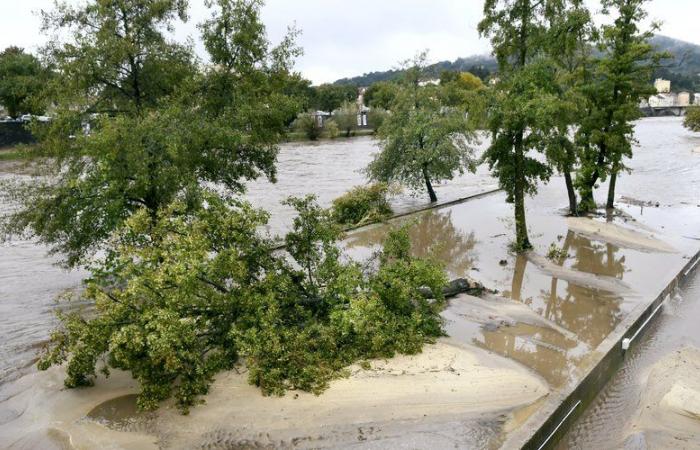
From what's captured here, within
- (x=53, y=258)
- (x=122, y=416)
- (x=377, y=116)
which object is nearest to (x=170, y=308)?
(x=122, y=416)

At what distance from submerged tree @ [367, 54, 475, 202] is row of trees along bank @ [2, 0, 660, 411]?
682cm

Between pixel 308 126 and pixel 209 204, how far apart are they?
69.4 m

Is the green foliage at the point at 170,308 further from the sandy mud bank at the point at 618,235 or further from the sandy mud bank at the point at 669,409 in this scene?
the sandy mud bank at the point at 618,235

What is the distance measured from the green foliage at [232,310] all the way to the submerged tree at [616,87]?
625 inches

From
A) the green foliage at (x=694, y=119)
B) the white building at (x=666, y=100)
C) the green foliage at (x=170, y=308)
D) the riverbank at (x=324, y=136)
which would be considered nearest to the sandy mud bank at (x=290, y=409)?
the green foliage at (x=170, y=308)

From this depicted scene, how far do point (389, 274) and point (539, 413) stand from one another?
422 cm

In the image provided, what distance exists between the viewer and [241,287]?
11.0 metres

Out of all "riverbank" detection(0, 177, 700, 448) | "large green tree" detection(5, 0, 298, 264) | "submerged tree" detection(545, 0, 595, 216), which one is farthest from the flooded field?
"riverbank" detection(0, 177, 700, 448)

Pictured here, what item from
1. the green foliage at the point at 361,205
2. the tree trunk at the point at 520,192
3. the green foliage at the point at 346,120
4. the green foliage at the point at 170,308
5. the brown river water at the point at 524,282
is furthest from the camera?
the green foliage at the point at 346,120

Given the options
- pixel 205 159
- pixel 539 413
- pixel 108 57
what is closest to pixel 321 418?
pixel 539 413

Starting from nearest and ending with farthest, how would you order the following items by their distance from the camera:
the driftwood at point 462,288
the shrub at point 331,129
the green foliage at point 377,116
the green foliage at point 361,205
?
the driftwood at point 462,288, the green foliage at point 361,205, the green foliage at point 377,116, the shrub at point 331,129

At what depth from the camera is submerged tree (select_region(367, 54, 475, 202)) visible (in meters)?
27.3

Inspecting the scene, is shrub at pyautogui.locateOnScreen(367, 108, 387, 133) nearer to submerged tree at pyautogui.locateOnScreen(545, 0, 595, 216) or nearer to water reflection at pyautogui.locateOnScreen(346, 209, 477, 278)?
water reflection at pyautogui.locateOnScreen(346, 209, 477, 278)

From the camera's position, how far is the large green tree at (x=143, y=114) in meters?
13.2
